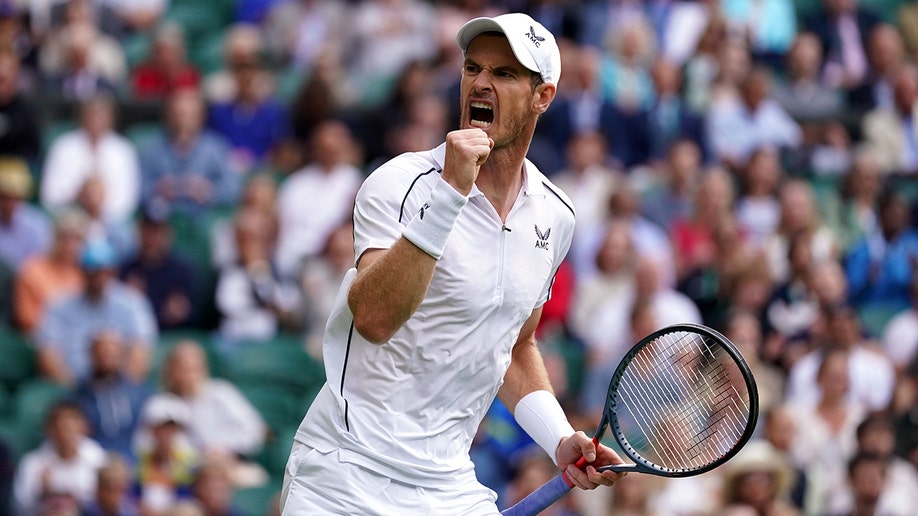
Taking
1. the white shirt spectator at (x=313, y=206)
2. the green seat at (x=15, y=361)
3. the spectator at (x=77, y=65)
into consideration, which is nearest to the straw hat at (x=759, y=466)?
the white shirt spectator at (x=313, y=206)

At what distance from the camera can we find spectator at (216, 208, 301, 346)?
939 cm

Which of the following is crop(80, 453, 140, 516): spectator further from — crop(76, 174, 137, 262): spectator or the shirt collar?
the shirt collar

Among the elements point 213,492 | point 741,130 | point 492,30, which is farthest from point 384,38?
point 492,30

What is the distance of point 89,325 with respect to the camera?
29.3ft

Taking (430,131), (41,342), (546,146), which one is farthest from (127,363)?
(546,146)

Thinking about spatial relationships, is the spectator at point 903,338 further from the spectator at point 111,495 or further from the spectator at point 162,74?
the spectator at point 162,74

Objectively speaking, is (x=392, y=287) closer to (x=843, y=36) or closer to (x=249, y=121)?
(x=249, y=121)

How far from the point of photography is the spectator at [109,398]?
332 inches

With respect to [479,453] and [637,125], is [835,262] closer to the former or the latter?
[637,125]

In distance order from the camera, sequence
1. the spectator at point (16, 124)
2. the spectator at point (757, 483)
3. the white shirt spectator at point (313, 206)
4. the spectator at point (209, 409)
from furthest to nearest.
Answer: the spectator at point (16, 124) → the white shirt spectator at point (313, 206) → the spectator at point (209, 409) → the spectator at point (757, 483)

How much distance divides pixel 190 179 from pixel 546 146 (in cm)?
231

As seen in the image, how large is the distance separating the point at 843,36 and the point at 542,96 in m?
9.25

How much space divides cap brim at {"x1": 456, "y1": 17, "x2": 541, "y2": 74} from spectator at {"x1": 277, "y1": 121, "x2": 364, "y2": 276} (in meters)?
5.50

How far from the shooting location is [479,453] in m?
8.43
